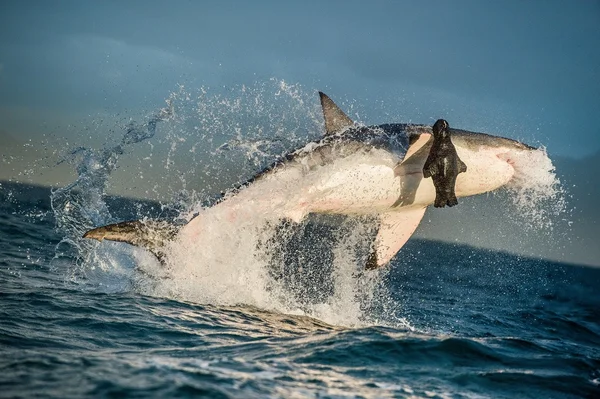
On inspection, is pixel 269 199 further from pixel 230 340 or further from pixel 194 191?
pixel 230 340

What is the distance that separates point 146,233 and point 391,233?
508 centimetres

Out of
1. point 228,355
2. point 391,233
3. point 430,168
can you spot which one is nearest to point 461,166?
point 430,168

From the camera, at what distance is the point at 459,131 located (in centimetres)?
1076

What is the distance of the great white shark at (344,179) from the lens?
9836 millimetres

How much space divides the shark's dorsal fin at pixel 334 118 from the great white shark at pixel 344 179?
1.01 ft

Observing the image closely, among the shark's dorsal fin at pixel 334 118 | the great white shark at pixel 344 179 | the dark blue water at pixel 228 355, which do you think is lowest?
the dark blue water at pixel 228 355

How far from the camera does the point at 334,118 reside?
11.2 metres

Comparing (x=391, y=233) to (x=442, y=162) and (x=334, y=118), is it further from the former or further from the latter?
(x=334, y=118)

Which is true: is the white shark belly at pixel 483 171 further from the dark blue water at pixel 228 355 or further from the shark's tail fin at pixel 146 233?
the shark's tail fin at pixel 146 233

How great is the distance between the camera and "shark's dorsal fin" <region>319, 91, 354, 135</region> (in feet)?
36.6

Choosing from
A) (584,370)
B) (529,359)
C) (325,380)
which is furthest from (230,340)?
(584,370)

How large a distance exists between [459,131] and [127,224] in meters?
6.38

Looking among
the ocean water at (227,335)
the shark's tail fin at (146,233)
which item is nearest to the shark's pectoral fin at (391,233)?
the ocean water at (227,335)

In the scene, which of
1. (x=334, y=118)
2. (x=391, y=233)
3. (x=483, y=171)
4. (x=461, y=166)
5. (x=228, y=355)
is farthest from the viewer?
(x=391, y=233)
